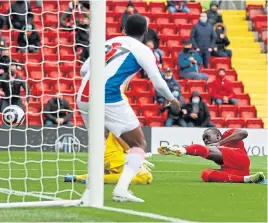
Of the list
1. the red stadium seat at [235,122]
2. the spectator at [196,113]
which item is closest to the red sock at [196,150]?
the spectator at [196,113]

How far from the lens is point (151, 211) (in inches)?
311

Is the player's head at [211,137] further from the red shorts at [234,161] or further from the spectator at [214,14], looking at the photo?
the spectator at [214,14]

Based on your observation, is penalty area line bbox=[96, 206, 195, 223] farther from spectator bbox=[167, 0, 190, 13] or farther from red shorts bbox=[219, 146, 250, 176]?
spectator bbox=[167, 0, 190, 13]

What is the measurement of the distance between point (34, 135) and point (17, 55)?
2663 mm

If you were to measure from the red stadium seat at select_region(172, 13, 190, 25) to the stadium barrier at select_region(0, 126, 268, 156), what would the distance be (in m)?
5.81

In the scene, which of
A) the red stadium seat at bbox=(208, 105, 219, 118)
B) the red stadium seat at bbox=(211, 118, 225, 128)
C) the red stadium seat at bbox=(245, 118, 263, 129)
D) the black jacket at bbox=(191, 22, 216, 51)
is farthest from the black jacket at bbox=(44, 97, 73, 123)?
the black jacket at bbox=(191, 22, 216, 51)

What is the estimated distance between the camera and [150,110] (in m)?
22.2

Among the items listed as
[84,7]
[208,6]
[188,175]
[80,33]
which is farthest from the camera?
[208,6]

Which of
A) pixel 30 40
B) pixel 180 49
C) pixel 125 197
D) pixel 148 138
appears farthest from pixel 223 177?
pixel 180 49

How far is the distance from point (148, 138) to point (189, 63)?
3.58 meters

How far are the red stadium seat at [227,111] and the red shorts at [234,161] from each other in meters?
11.9

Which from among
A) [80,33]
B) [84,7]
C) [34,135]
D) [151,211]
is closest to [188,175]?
[151,211]

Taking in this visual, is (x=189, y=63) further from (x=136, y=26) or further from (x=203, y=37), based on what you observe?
(x=136, y=26)

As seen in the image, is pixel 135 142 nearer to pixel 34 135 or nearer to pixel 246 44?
pixel 34 135
